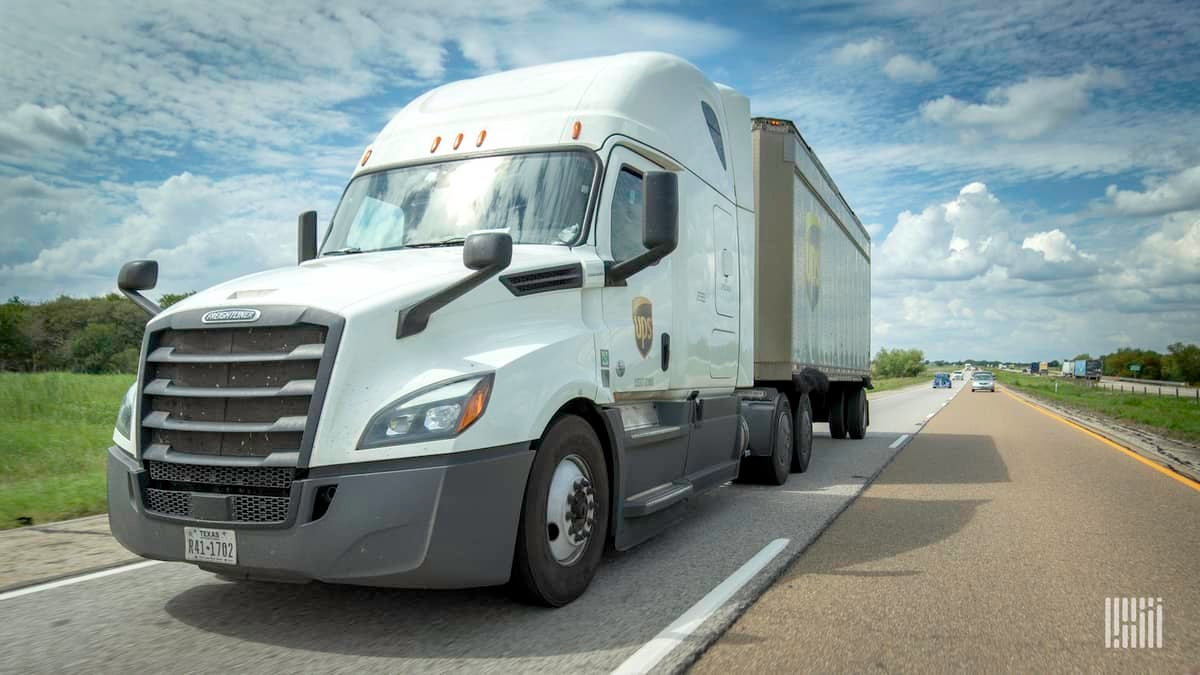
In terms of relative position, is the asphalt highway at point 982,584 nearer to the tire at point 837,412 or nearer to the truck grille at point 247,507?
the truck grille at point 247,507

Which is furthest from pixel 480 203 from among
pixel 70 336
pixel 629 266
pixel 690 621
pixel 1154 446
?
pixel 70 336

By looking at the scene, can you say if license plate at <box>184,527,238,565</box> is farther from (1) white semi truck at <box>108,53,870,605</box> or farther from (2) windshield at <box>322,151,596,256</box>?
(2) windshield at <box>322,151,596,256</box>

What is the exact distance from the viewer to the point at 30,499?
8.41m

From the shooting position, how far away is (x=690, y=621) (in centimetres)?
449

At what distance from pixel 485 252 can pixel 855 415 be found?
13.6 m

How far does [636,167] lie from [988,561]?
3663mm

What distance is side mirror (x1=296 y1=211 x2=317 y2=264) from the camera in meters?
6.59

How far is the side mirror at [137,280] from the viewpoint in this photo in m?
5.23

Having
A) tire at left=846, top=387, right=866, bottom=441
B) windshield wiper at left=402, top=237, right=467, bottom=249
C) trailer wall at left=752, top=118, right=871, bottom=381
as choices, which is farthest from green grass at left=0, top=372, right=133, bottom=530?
tire at left=846, top=387, right=866, bottom=441

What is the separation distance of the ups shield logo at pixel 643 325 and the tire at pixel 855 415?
36.9 feet

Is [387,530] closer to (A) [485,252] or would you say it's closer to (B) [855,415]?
(A) [485,252]

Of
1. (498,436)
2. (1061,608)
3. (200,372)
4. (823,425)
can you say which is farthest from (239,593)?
(823,425)

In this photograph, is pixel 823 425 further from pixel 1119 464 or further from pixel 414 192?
pixel 414 192

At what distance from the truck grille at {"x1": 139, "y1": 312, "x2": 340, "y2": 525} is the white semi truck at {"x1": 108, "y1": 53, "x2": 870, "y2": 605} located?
0.01 meters
